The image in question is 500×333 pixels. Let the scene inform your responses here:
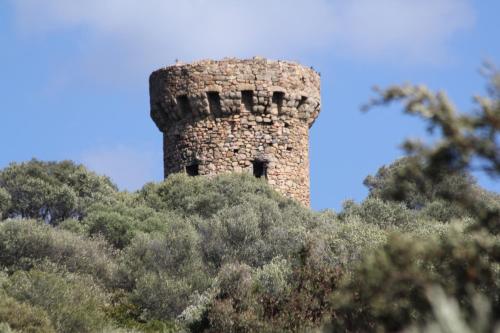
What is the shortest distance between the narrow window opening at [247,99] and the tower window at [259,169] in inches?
47.4

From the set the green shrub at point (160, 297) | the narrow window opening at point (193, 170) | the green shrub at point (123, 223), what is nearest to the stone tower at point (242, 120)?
the narrow window opening at point (193, 170)

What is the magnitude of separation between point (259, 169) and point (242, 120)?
1157 mm

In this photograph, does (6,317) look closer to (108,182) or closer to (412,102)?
(412,102)

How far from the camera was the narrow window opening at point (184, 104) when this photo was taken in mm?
29391

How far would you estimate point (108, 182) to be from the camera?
116 feet

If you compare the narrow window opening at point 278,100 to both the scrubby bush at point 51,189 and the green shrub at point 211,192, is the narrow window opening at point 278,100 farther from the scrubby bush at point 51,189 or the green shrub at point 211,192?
the scrubby bush at point 51,189

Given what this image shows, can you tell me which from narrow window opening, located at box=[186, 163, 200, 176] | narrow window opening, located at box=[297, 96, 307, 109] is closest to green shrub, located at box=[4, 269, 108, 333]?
narrow window opening, located at box=[186, 163, 200, 176]

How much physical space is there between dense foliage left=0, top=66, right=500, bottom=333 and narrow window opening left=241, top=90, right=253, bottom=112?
1.62 metres

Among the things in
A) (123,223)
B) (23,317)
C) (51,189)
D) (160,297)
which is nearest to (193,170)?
(123,223)

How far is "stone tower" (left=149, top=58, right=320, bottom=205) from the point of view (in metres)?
28.7

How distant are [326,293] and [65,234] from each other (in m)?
10.1

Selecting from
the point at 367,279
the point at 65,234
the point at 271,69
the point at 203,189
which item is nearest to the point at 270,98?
the point at 271,69

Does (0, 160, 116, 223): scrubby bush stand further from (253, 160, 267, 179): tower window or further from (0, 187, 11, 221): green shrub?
(253, 160, 267, 179): tower window

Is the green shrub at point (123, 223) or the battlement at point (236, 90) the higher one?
the battlement at point (236, 90)
